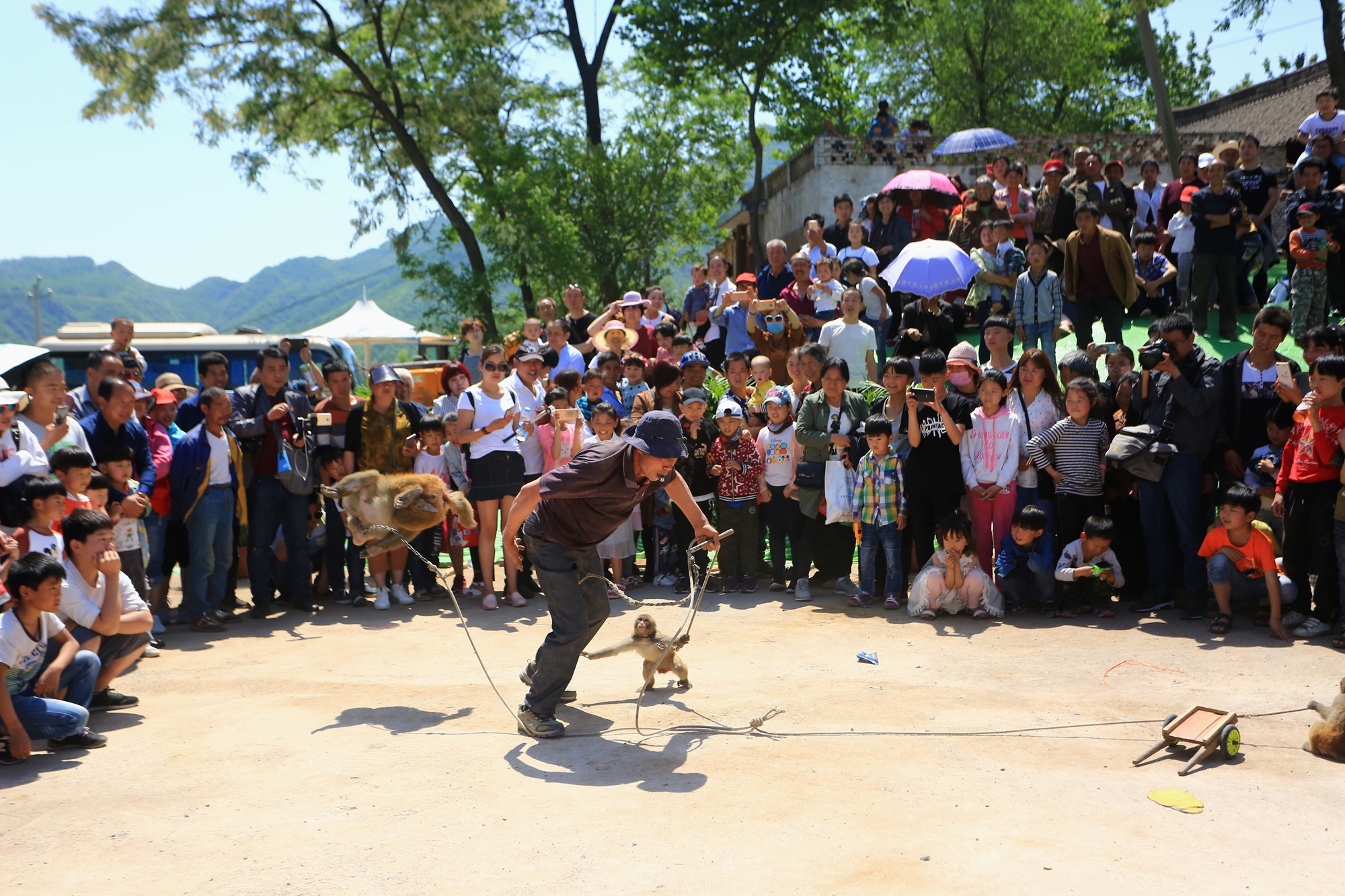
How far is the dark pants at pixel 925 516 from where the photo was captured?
26.9 ft

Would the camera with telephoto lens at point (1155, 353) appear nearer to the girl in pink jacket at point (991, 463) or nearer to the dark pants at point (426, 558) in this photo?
the girl in pink jacket at point (991, 463)

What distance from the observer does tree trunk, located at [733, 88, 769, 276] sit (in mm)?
25469

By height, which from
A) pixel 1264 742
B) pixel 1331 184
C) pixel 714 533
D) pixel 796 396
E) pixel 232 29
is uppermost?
pixel 232 29

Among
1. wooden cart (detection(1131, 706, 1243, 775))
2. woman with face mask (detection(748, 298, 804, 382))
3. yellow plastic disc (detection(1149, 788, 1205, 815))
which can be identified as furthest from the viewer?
woman with face mask (detection(748, 298, 804, 382))

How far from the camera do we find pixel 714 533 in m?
5.57

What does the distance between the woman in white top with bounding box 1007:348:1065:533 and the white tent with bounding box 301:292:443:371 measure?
18.9m

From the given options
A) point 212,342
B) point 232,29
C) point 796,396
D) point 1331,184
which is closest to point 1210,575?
point 796,396

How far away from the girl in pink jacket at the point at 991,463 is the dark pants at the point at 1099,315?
301 centimetres

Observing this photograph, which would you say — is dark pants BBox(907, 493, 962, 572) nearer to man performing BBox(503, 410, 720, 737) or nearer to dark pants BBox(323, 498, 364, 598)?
man performing BBox(503, 410, 720, 737)

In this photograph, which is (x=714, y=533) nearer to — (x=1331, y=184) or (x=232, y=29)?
(x=1331, y=184)

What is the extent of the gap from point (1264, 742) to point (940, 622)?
9.13ft

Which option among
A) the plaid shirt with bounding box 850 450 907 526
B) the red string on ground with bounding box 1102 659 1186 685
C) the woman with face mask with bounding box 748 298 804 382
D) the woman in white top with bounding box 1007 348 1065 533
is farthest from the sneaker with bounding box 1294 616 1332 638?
the woman with face mask with bounding box 748 298 804 382

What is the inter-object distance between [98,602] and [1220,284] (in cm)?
1170

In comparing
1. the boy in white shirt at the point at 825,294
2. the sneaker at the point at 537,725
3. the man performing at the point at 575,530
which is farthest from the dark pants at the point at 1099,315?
the sneaker at the point at 537,725
